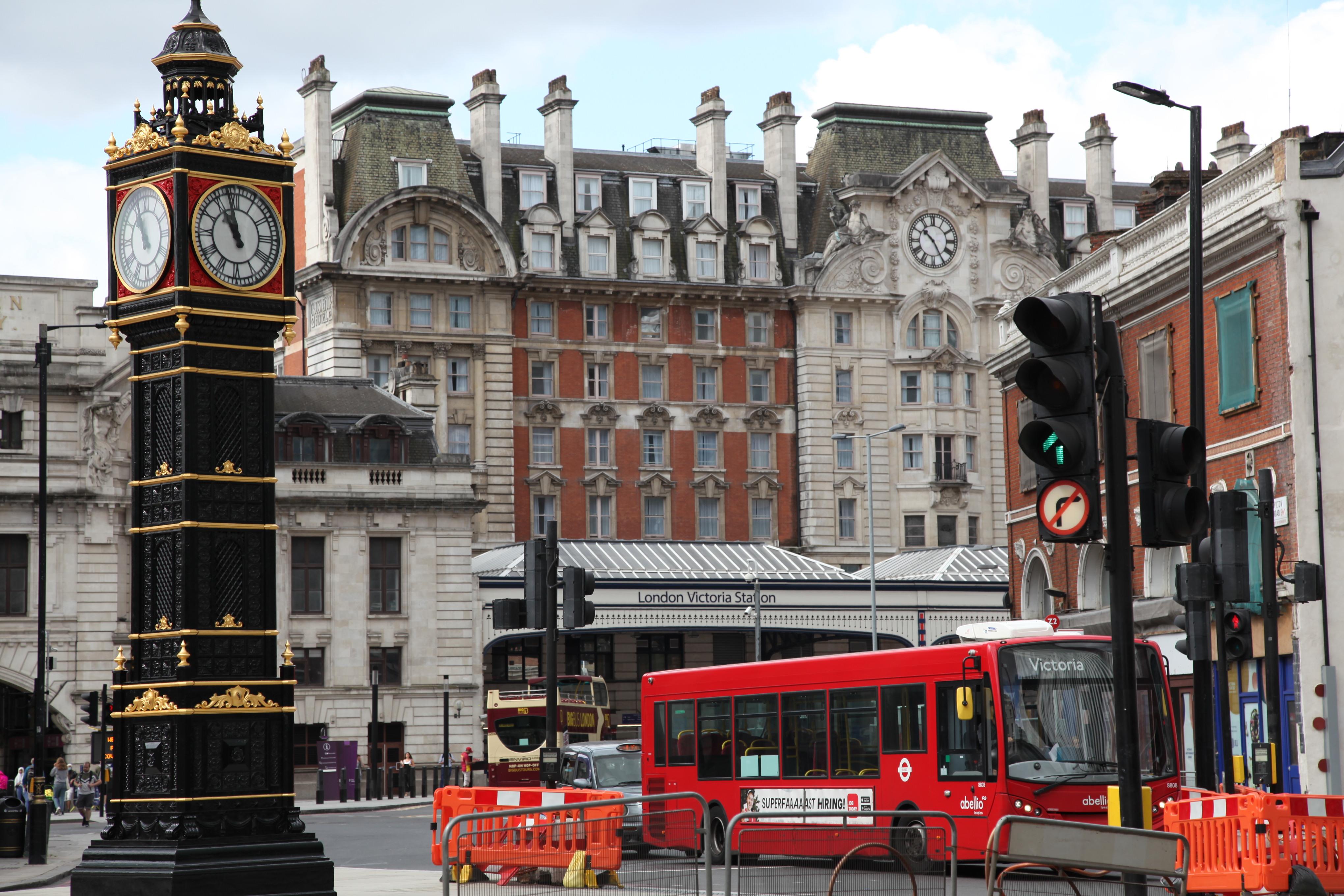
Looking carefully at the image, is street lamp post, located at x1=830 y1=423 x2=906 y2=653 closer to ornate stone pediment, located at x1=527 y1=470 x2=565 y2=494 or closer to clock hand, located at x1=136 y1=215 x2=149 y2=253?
ornate stone pediment, located at x1=527 y1=470 x2=565 y2=494

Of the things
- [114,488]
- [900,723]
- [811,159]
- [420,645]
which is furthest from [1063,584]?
[811,159]

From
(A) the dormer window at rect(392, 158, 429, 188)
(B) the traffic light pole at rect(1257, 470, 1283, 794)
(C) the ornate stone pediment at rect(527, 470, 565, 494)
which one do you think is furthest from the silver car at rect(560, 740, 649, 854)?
(A) the dormer window at rect(392, 158, 429, 188)

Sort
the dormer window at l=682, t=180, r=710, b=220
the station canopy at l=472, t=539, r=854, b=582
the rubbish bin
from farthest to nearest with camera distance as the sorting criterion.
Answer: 1. the dormer window at l=682, t=180, r=710, b=220
2. the station canopy at l=472, t=539, r=854, b=582
3. the rubbish bin

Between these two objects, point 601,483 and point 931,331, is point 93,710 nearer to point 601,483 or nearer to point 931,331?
point 601,483

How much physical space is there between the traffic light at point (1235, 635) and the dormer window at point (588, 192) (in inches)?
2415

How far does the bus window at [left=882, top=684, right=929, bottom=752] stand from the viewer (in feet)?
80.0

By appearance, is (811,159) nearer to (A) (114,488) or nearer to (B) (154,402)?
(A) (114,488)

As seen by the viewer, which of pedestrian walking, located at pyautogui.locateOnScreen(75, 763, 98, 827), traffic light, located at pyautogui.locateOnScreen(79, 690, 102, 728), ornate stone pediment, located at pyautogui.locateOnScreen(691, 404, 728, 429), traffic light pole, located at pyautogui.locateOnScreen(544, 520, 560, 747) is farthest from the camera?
ornate stone pediment, located at pyautogui.locateOnScreen(691, 404, 728, 429)

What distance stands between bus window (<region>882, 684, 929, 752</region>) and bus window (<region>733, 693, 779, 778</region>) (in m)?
2.43

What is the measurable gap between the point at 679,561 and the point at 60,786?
29.2 m

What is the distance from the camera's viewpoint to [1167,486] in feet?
39.3

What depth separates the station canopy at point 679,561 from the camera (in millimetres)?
73188

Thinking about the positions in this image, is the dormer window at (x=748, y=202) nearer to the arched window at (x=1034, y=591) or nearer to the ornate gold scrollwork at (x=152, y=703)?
the arched window at (x=1034, y=591)

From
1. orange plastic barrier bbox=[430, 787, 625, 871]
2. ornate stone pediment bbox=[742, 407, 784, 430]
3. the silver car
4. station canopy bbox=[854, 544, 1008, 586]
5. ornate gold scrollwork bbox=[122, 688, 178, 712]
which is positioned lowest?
the silver car
